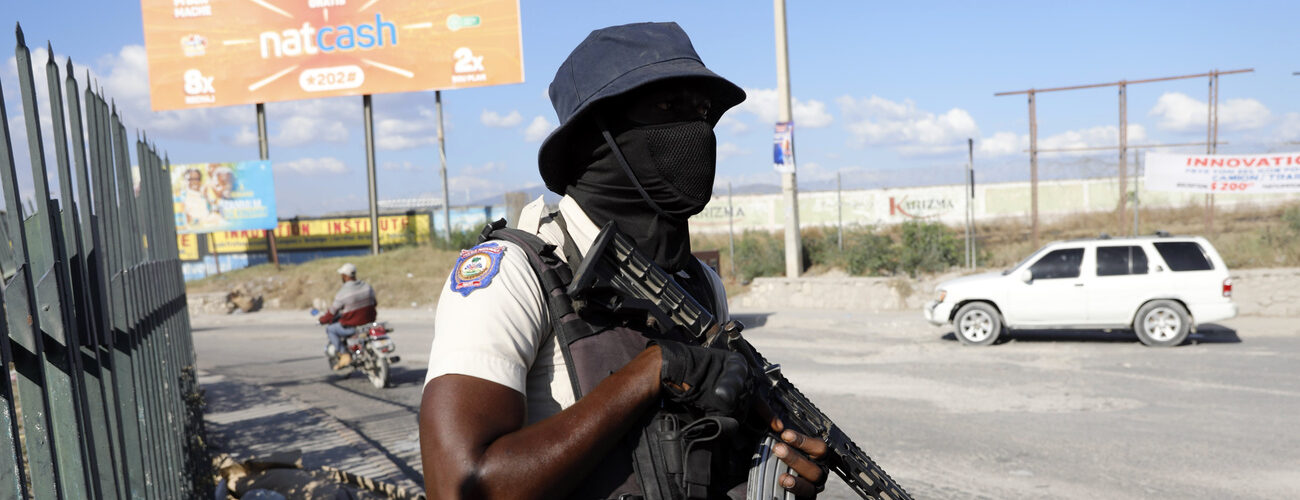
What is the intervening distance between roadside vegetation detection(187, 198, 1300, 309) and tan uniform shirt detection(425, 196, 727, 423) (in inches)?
584

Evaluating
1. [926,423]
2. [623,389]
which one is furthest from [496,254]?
[926,423]

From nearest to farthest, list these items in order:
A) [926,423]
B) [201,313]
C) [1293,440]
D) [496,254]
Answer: [496,254] → [1293,440] → [926,423] → [201,313]

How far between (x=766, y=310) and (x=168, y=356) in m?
12.3

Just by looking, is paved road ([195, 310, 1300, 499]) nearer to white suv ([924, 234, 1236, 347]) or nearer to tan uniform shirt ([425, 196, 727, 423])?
white suv ([924, 234, 1236, 347])

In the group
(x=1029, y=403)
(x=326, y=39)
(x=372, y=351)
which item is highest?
(x=326, y=39)

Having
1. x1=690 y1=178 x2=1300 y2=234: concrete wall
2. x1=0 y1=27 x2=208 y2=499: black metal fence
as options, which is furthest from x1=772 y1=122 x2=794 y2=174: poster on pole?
x1=690 y1=178 x2=1300 y2=234: concrete wall

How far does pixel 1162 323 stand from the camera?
1102cm

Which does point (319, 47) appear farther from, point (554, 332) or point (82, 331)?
point (554, 332)

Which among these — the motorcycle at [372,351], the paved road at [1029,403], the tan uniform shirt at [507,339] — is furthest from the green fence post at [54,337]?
the motorcycle at [372,351]

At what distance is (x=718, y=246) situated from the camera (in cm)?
2780

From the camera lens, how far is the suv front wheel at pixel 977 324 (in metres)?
11.6

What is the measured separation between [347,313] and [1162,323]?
10.3 metres

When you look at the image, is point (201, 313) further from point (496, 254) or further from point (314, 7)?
point (496, 254)

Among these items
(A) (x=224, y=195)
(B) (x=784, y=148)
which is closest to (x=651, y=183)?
(B) (x=784, y=148)
